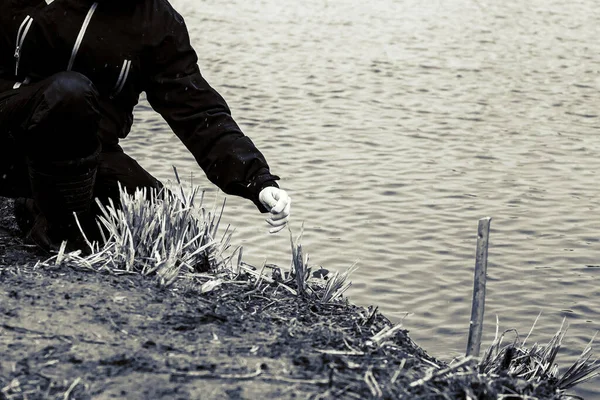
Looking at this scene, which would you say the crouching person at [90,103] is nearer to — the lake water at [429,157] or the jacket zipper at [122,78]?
the jacket zipper at [122,78]

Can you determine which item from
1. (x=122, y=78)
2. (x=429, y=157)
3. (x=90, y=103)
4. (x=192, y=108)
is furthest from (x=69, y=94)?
(x=429, y=157)

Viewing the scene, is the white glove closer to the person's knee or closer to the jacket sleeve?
the jacket sleeve

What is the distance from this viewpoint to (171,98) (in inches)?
163

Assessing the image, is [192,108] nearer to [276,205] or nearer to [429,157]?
[276,205]

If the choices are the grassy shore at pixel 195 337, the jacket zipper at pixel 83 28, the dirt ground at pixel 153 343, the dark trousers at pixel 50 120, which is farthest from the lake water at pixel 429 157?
the jacket zipper at pixel 83 28

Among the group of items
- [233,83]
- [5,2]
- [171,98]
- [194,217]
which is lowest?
[233,83]

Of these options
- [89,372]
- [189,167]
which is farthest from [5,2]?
[189,167]

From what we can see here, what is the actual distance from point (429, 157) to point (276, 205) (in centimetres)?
487

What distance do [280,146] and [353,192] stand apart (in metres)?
1.56

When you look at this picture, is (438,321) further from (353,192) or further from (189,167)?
(189,167)

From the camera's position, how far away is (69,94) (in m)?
3.78

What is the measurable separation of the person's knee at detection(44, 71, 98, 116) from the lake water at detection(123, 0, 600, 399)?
2127 millimetres

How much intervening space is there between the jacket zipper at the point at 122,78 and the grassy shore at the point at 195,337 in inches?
20.5

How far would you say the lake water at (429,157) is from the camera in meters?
5.78
